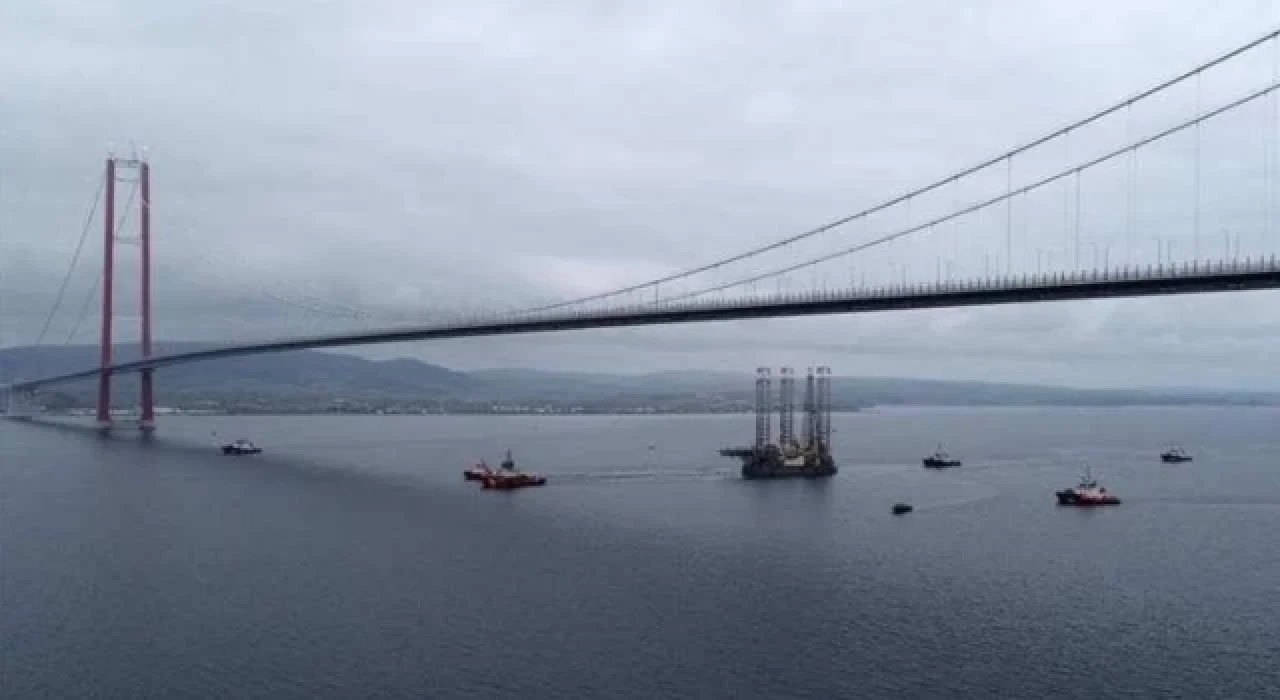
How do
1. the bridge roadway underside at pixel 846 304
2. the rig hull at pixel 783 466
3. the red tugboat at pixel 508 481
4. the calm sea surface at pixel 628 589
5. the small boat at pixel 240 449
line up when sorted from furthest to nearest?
the small boat at pixel 240 449
the rig hull at pixel 783 466
the red tugboat at pixel 508 481
the bridge roadway underside at pixel 846 304
the calm sea surface at pixel 628 589

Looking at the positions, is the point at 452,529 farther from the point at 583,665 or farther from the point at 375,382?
the point at 375,382

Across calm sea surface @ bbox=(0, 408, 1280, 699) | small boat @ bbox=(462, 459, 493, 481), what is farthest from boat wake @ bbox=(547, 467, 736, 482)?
small boat @ bbox=(462, 459, 493, 481)

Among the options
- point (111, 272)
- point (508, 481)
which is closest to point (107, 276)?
point (111, 272)

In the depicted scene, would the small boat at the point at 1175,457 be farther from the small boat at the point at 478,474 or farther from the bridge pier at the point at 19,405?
the bridge pier at the point at 19,405

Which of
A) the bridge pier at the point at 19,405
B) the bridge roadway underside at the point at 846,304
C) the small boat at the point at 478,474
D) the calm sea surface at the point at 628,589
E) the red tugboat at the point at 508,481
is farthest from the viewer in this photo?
the bridge pier at the point at 19,405

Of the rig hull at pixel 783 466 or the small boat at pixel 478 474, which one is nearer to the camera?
the small boat at pixel 478 474

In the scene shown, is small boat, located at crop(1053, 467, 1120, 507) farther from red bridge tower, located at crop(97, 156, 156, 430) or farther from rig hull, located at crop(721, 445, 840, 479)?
red bridge tower, located at crop(97, 156, 156, 430)

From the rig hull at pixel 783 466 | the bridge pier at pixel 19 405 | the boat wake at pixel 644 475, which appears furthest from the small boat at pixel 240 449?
the bridge pier at pixel 19 405

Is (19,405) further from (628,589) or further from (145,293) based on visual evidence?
(628,589)
